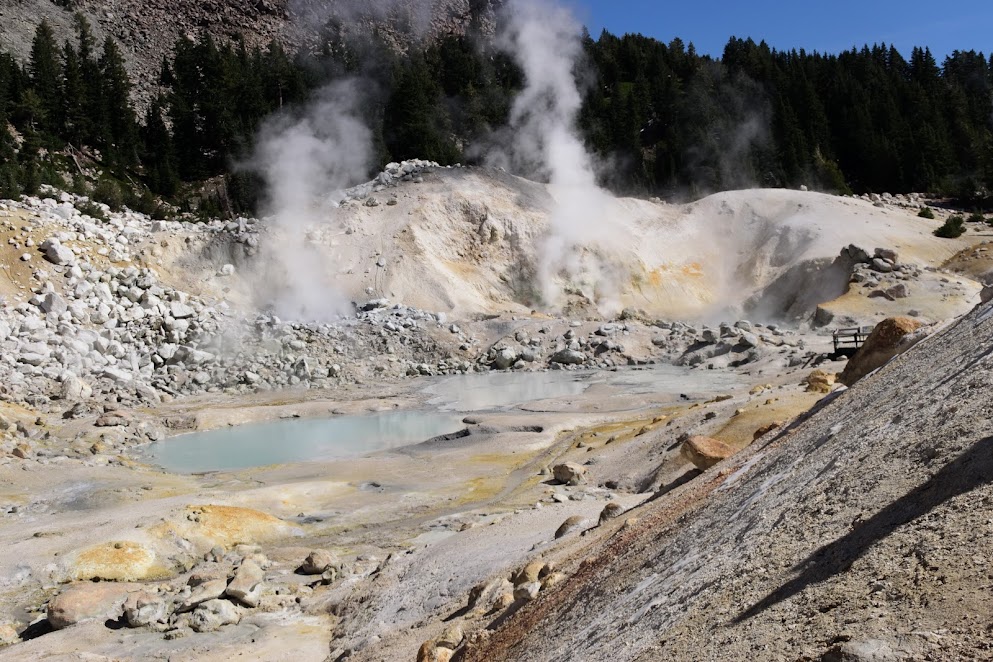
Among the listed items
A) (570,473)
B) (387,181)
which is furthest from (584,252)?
(570,473)

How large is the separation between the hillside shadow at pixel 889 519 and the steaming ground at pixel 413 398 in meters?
0.15

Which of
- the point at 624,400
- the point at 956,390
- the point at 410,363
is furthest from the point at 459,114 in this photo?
the point at 956,390

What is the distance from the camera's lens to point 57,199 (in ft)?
117

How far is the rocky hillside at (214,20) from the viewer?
7250cm

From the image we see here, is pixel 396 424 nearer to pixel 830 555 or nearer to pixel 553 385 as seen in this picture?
pixel 553 385

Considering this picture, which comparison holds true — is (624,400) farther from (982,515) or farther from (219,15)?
(219,15)

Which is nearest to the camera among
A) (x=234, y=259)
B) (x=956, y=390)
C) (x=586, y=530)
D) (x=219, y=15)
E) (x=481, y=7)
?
(x=956, y=390)

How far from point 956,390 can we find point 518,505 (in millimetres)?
8244

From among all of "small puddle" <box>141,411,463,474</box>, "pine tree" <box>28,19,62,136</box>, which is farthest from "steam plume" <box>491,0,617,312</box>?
"pine tree" <box>28,19,62,136</box>

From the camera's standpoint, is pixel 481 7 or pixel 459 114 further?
pixel 481 7

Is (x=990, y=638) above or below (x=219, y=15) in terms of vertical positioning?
below

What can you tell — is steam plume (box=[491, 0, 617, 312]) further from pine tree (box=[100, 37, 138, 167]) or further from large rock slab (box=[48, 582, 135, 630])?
large rock slab (box=[48, 582, 135, 630])

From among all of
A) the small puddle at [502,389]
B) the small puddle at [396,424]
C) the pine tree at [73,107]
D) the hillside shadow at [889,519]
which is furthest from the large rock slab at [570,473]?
the pine tree at [73,107]

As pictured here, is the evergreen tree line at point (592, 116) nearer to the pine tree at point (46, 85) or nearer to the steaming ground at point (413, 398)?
the pine tree at point (46, 85)
